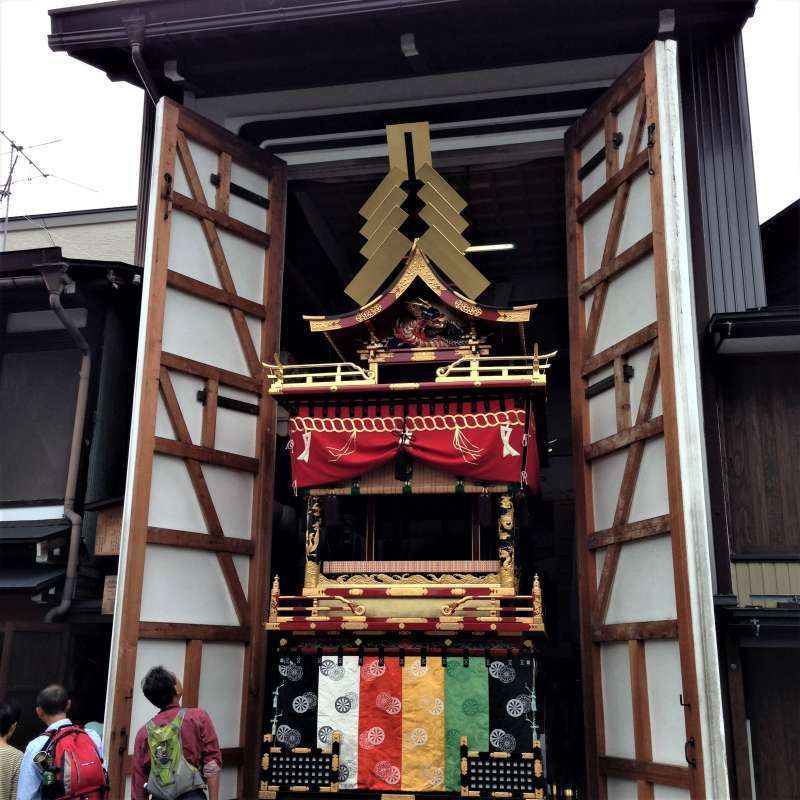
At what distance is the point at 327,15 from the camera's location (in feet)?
34.9

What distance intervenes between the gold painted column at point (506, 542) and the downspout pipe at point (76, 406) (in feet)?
16.1

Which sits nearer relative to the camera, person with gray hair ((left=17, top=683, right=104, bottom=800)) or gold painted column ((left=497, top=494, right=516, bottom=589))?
person with gray hair ((left=17, top=683, right=104, bottom=800))

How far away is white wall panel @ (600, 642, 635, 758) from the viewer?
29.2ft

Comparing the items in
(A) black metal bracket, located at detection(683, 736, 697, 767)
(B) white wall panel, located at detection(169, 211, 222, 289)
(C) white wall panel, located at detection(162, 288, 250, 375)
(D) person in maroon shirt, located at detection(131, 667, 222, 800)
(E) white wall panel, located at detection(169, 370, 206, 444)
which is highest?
(B) white wall panel, located at detection(169, 211, 222, 289)

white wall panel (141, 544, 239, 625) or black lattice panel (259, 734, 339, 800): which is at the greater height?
white wall panel (141, 544, 239, 625)

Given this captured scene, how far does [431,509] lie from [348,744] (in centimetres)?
282

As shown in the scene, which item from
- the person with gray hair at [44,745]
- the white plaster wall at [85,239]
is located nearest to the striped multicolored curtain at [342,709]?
the person with gray hair at [44,745]

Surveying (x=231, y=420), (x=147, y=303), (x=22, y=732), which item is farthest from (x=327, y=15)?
(x=22, y=732)

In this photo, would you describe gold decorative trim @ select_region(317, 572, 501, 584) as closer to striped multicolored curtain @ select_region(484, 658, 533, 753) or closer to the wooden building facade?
the wooden building facade

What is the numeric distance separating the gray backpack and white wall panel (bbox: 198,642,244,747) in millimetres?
4227

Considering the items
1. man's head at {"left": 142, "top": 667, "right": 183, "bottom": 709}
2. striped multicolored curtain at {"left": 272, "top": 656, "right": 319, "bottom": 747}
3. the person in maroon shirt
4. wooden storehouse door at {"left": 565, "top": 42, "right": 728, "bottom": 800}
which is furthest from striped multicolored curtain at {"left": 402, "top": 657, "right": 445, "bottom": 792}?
man's head at {"left": 142, "top": 667, "right": 183, "bottom": 709}

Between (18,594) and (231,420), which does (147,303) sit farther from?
(18,594)

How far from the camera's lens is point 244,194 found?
11.7 metres

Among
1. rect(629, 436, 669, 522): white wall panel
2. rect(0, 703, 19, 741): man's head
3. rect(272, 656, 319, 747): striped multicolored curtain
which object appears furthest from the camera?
rect(272, 656, 319, 747): striped multicolored curtain
